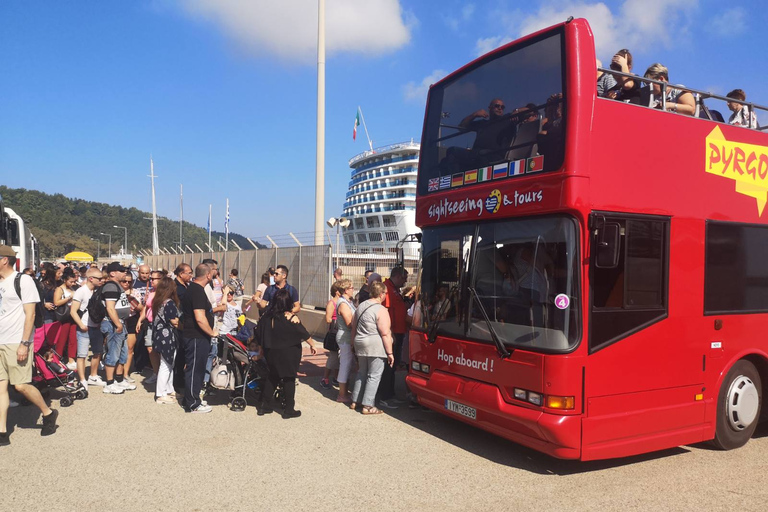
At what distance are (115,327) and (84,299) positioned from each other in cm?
57

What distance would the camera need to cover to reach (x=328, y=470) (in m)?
5.01

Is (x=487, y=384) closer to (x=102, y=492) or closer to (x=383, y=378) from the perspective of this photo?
(x=383, y=378)

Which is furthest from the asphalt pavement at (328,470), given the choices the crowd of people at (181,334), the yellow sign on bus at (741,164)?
the yellow sign on bus at (741,164)

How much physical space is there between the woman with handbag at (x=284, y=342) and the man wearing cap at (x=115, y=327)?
2.37 m

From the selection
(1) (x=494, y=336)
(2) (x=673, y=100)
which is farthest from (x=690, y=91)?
(1) (x=494, y=336)

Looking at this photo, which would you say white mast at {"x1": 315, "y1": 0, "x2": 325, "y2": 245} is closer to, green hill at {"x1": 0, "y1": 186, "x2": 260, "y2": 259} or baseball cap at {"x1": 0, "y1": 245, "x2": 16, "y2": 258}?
baseball cap at {"x1": 0, "y1": 245, "x2": 16, "y2": 258}

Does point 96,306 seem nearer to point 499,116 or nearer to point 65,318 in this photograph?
point 65,318

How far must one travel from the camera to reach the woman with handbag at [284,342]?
6.78m

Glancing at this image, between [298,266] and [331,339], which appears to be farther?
[298,266]

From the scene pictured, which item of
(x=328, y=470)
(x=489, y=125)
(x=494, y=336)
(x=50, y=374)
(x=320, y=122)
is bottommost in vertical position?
(x=328, y=470)

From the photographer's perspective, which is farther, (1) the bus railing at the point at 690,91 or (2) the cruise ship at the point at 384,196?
(2) the cruise ship at the point at 384,196

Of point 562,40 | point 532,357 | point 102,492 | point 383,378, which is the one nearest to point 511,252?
point 532,357

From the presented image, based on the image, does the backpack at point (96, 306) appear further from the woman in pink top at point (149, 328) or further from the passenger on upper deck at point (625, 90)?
the passenger on upper deck at point (625, 90)

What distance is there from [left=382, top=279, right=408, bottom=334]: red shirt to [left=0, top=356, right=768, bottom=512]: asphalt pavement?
1.47 meters
